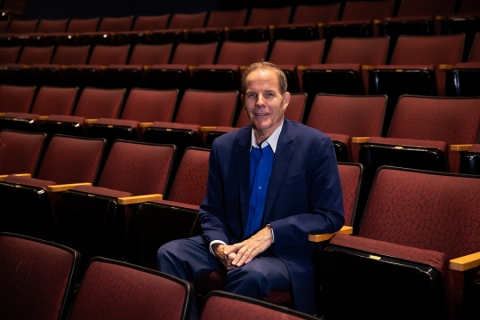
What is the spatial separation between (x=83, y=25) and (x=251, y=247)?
116cm

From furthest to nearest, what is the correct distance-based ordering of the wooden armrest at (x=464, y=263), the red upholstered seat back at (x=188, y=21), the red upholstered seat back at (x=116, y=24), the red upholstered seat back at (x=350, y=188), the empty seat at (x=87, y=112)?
the red upholstered seat back at (x=116, y=24)
the red upholstered seat back at (x=188, y=21)
the empty seat at (x=87, y=112)
the red upholstered seat back at (x=350, y=188)
the wooden armrest at (x=464, y=263)

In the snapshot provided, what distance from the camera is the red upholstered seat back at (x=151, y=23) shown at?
1307 millimetres

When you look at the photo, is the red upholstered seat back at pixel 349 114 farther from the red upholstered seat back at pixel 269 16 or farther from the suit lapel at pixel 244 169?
the red upholstered seat back at pixel 269 16

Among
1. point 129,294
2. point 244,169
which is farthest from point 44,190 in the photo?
point 129,294

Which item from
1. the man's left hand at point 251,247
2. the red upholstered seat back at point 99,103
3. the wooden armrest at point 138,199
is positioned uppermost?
the red upholstered seat back at point 99,103

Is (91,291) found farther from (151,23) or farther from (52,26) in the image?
(52,26)

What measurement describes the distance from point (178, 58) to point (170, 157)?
0.45m

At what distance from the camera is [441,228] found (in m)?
0.40

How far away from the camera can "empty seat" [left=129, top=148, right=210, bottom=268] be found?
1.52ft

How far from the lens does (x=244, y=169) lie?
17.0 inches

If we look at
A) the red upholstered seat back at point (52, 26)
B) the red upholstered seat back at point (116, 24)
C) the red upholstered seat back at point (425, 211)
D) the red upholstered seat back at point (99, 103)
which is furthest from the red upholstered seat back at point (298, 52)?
the red upholstered seat back at point (52, 26)

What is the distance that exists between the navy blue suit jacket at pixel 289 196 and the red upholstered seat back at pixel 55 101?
518mm

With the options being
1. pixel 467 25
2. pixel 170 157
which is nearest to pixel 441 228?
pixel 170 157

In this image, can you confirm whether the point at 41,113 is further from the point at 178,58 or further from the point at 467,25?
the point at 467,25
